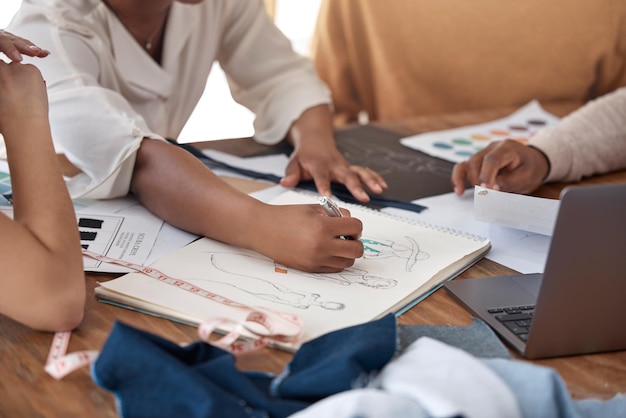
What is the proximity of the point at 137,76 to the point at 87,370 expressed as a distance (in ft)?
2.54

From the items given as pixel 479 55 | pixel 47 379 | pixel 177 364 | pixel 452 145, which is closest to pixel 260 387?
pixel 177 364

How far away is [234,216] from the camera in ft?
3.37

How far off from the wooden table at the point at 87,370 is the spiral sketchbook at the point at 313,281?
0.02 metres

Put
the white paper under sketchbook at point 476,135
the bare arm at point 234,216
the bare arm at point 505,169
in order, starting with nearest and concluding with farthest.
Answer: the bare arm at point 234,216, the bare arm at point 505,169, the white paper under sketchbook at point 476,135

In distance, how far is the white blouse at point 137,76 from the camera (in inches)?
46.5

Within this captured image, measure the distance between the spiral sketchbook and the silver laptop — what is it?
0.34ft

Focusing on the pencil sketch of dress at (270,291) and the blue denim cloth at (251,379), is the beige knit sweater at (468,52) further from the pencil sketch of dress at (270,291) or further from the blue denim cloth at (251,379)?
the blue denim cloth at (251,379)

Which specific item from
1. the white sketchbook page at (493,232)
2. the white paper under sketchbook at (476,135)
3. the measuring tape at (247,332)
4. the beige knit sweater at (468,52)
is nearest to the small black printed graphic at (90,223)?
the measuring tape at (247,332)

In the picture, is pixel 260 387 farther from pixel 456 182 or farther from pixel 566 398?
pixel 456 182

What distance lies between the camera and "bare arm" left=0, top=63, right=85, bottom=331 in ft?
2.63

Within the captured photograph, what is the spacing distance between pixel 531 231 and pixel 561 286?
323 mm

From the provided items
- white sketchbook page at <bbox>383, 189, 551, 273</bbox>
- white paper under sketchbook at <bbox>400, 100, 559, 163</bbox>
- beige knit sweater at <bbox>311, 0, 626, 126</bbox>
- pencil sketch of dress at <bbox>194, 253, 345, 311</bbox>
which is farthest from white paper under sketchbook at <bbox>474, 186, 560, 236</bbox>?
beige knit sweater at <bbox>311, 0, 626, 126</bbox>

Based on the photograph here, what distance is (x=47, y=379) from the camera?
75 centimetres

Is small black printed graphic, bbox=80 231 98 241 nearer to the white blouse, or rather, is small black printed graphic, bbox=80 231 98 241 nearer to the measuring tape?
the white blouse
